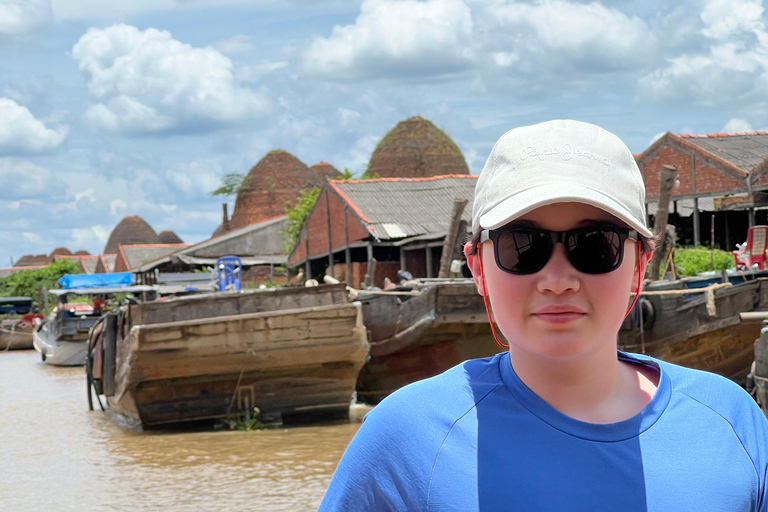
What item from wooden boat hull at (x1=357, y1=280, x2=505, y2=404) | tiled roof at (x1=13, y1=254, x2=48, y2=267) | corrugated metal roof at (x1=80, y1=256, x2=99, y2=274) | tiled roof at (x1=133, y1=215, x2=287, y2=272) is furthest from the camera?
tiled roof at (x1=13, y1=254, x2=48, y2=267)

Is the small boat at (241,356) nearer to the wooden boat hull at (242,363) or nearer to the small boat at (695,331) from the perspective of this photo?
the wooden boat hull at (242,363)

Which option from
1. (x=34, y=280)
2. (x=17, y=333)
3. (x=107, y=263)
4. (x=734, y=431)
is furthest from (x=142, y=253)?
(x=734, y=431)

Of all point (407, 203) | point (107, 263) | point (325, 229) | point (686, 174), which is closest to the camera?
point (686, 174)

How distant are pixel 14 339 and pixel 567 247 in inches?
1540

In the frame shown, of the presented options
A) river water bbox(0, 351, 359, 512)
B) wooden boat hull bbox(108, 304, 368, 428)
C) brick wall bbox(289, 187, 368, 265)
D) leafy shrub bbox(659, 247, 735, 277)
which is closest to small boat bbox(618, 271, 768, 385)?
wooden boat hull bbox(108, 304, 368, 428)

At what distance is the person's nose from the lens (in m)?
1.57

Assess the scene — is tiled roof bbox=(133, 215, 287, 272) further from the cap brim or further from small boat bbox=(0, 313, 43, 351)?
the cap brim

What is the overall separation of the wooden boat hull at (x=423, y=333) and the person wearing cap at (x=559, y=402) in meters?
10.9

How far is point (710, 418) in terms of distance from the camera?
5.04ft

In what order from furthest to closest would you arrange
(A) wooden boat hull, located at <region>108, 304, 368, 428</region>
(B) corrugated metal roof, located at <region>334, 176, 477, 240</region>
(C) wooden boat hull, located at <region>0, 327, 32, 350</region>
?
(C) wooden boat hull, located at <region>0, 327, 32, 350</region> → (B) corrugated metal roof, located at <region>334, 176, 477, 240</region> → (A) wooden boat hull, located at <region>108, 304, 368, 428</region>

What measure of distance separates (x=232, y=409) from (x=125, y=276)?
21.5 meters

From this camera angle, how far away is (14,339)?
3775 centimetres

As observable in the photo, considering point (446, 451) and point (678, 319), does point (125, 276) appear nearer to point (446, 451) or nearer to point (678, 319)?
point (678, 319)

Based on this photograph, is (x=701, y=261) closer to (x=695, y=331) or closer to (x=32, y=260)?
(x=695, y=331)
